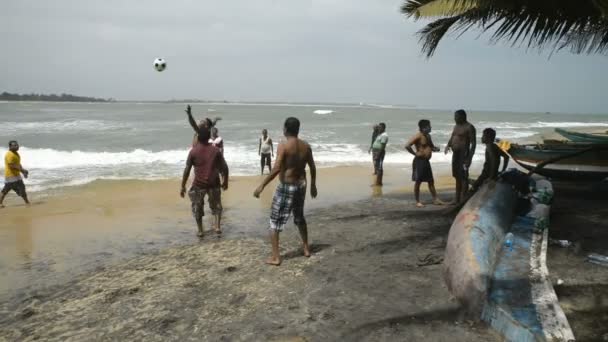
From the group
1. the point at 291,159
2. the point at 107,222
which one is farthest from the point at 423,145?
the point at 107,222

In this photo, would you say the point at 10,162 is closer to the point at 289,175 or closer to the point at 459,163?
the point at 289,175

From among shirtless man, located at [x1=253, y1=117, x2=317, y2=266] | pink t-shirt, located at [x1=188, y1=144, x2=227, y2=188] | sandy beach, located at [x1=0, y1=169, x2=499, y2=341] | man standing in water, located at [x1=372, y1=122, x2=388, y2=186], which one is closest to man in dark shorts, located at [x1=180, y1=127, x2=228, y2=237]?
pink t-shirt, located at [x1=188, y1=144, x2=227, y2=188]

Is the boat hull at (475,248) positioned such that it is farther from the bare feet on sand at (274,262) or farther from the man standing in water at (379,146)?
the man standing in water at (379,146)

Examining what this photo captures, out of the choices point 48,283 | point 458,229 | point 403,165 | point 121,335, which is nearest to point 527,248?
point 458,229

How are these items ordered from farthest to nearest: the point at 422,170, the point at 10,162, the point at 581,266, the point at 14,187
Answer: the point at 14,187 < the point at 10,162 < the point at 422,170 < the point at 581,266

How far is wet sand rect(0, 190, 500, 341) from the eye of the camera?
12.3 feet

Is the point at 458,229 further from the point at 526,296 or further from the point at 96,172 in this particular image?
the point at 96,172

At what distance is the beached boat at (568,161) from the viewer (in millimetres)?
8797

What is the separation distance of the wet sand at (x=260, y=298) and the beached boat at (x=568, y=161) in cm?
449

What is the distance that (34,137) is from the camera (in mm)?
29078

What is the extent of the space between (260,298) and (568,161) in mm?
7577

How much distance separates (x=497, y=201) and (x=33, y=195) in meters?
11.0

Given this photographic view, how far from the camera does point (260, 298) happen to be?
4.42 metres

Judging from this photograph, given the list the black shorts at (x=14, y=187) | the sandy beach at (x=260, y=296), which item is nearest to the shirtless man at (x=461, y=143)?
the sandy beach at (x=260, y=296)
